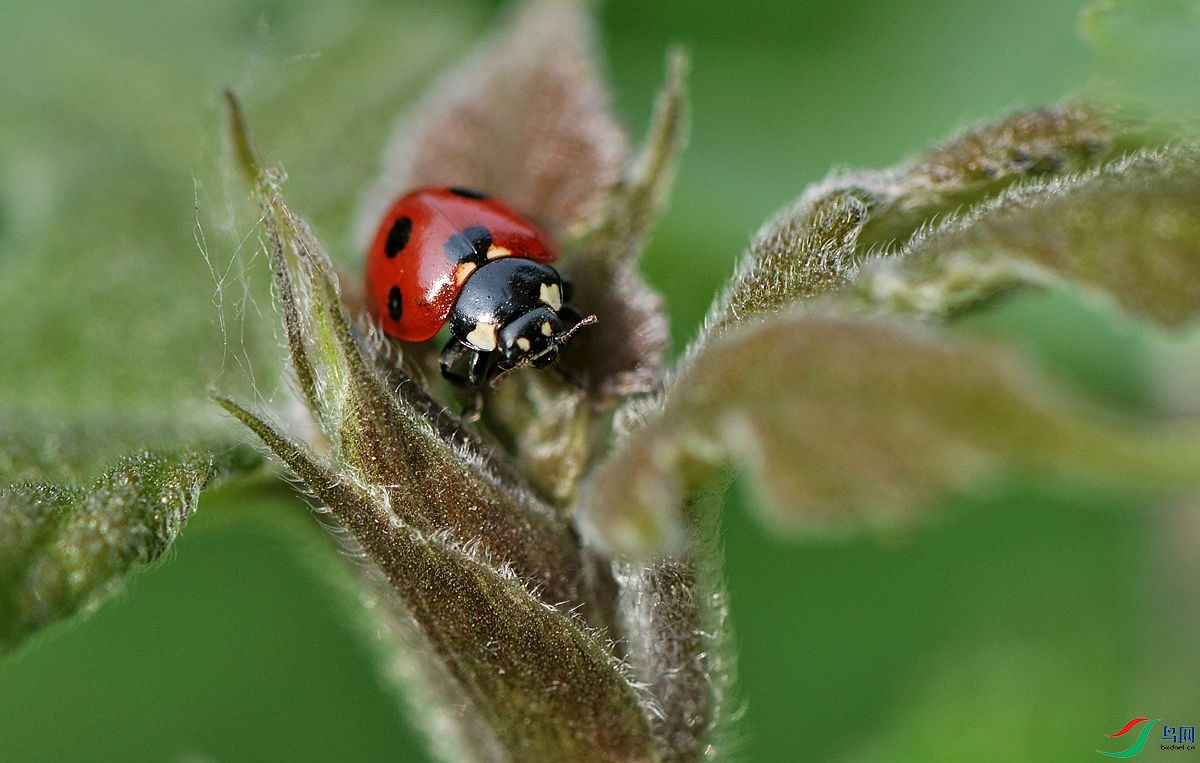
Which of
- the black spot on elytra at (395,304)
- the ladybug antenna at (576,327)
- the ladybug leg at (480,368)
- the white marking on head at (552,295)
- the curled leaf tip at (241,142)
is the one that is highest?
the curled leaf tip at (241,142)

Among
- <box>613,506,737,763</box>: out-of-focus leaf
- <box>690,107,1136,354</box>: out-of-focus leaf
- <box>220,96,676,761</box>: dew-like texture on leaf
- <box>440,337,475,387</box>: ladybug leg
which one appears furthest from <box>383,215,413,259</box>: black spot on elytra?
<box>613,506,737,763</box>: out-of-focus leaf

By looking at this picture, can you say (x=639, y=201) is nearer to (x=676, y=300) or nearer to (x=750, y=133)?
(x=676, y=300)

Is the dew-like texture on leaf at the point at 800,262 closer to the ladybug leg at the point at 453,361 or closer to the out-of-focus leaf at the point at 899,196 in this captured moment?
the out-of-focus leaf at the point at 899,196

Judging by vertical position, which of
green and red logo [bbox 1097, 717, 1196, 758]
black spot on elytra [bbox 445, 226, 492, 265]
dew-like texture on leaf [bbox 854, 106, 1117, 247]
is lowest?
green and red logo [bbox 1097, 717, 1196, 758]

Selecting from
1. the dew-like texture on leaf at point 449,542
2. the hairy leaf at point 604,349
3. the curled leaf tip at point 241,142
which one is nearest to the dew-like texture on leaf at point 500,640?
the dew-like texture on leaf at point 449,542

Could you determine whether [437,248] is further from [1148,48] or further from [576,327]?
[1148,48]

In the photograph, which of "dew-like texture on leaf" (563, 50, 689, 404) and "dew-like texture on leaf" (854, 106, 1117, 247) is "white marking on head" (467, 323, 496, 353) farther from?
"dew-like texture on leaf" (854, 106, 1117, 247)

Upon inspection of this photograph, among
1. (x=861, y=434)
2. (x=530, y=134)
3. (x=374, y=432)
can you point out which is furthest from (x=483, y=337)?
(x=861, y=434)
